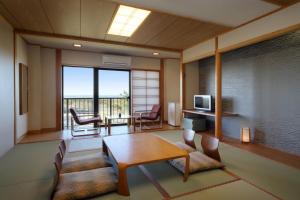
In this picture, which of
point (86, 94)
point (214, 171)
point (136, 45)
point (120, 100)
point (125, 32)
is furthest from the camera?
point (120, 100)

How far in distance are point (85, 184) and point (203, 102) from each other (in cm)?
398

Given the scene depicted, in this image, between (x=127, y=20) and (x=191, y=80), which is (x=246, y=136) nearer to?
(x=191, y=80)

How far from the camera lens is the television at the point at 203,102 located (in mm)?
4793

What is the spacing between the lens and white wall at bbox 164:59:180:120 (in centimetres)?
638

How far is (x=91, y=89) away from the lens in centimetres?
560

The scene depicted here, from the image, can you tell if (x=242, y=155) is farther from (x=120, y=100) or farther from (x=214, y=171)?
(x=120, y=100)

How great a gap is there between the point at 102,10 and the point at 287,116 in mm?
3872

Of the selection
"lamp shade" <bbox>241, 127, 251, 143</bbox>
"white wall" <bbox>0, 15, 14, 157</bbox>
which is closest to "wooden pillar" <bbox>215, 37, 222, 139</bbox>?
"lamp shade" <bbox>241, 127, 251, 143</bbox>

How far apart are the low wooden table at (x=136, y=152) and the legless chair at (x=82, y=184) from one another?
197mm

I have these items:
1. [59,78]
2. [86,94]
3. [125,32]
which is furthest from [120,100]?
[125,32]

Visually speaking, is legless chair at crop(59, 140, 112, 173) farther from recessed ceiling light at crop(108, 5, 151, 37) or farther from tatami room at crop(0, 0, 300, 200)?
recessed ceiling light at crop(108, 5, 151, 37)

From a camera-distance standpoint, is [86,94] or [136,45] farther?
[86,94]

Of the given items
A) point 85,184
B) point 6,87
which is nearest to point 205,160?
point 85,184

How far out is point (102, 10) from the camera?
2805mm
